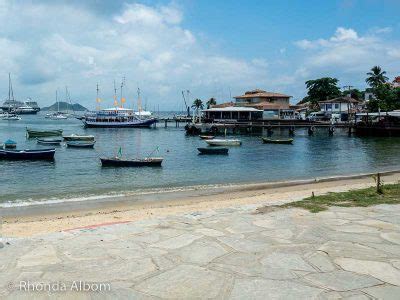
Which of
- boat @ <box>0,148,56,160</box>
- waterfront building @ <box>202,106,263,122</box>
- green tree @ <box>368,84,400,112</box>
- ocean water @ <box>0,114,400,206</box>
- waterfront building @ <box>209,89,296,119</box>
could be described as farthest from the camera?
waterfront building @ <box>209,89,296,119</box>

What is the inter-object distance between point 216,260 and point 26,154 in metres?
35.7

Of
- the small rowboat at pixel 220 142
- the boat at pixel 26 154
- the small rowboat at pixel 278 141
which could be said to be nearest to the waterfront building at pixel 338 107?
the small rowboat at pixel 278 141

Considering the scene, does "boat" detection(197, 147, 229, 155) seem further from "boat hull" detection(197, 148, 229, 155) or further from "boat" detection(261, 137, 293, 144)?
"boat" detection(261, 137, 293, 144)

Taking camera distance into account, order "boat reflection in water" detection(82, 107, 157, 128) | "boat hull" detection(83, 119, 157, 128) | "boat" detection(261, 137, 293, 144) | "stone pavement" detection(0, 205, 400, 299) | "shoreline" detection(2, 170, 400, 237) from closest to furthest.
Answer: "stone pavement" detection(0, 205, 400, 299), "shoreline" detection(2, 170, 400, 237), "boat" detection(261, 137, 293, 144), "boat hull" detection(83, 119, 157, 128), "boat reflection in water" detection(82, 107, 157, 128)

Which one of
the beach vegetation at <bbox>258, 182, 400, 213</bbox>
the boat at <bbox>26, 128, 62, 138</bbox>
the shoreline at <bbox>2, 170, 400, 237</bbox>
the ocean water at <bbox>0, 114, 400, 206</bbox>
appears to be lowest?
the ocean water at <bbox>0, 114, 400, 206</bbox>

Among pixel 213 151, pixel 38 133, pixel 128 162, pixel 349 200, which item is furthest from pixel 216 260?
pixel 38 133

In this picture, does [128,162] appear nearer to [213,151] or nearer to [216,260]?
[213,151]

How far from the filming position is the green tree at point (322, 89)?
113938mm

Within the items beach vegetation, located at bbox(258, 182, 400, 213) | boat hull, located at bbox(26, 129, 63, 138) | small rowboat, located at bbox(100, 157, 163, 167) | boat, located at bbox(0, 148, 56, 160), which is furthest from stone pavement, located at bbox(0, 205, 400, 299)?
boat hull, located at bbox(26, 129, 63, 138)

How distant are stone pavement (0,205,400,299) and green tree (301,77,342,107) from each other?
112265 mm

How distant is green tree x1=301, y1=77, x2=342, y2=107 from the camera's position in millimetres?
113938

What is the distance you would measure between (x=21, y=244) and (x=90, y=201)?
39.6 feet

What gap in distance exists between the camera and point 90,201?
18031 millimetres

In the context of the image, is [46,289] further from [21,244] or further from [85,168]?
[85,168]
